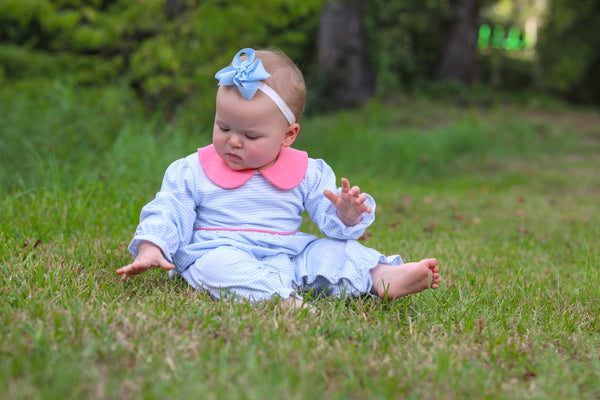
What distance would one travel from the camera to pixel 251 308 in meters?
2.21

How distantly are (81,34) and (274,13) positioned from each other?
2.22 metres

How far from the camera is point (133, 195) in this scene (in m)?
4.02

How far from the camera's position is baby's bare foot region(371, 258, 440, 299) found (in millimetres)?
2367

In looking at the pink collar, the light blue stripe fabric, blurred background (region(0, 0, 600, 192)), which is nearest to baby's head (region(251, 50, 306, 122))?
the pink collar

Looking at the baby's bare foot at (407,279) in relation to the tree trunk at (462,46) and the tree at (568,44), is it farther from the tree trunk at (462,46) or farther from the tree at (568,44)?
the tree at (568,44)

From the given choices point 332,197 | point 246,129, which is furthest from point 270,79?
point 332,197

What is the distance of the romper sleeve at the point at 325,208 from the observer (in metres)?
2.55

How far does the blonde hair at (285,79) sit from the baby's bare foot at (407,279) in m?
0.79

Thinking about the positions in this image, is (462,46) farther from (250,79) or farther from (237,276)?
(237,276)

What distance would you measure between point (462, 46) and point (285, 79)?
14658 millimetres

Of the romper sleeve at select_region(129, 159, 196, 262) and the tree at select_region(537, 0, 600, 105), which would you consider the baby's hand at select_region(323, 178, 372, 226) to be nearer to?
the romper sleeve at select_region(129, 159, 196, 262)

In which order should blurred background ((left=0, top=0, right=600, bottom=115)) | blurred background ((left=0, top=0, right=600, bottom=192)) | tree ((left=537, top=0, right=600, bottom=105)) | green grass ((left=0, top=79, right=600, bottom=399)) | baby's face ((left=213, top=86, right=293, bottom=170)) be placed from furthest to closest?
1. tree ((left=537, top=0, right=600, bottom=105))
2. blurred background ((left=0, top=0, right=600, bottom=115))
3. blurred background ((left=0, top=0, right=600, bottom=192))
4. baby's face ((left=213, top=86, right=293, bottom=170))
5. green grass ((left=0, top=79, right=600, bottom=399))

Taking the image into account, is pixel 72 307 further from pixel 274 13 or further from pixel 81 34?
pixel 274 13


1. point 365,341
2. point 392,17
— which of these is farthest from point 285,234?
point 392,17
